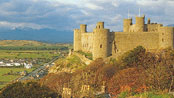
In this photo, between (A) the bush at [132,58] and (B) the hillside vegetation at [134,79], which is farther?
(A) the bush at [132,58]

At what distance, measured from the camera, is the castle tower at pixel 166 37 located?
1399 inches

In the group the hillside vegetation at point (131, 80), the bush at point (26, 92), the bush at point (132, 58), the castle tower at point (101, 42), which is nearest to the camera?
the bush at point (26, 92)

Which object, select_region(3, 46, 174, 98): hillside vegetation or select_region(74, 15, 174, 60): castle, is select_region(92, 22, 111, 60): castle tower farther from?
select_region(3, 46, 174, 98): hillside vegetation

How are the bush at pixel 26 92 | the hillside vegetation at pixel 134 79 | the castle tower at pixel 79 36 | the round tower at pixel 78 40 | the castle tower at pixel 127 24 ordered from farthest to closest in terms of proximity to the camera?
1. the round tower at pixel 78 40
2. the castle tower at pixel 79 36
3. the castle tower at pixel 127 24
4. the hillside vegetation at pixel 134 79
5. the bush at pixel 26 92

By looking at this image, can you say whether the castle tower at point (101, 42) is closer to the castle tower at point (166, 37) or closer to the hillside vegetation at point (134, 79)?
the hillside vegetation at point (134, 79)

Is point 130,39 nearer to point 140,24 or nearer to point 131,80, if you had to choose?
point 140,24

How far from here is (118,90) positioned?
819 inches

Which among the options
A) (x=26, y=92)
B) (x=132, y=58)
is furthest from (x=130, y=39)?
(x=26, y=92)

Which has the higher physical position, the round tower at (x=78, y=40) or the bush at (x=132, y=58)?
the round tower at (x=78, y=40)

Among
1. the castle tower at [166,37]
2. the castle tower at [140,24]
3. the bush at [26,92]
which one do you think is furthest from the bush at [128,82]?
the castle tower at [140,24]

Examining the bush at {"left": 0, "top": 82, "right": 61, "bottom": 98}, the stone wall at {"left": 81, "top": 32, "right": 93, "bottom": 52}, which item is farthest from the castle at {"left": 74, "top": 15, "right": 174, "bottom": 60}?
the bush at {"left": 0, "top": 82, "right": 61, "bottom": 98}

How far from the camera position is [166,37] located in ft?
117

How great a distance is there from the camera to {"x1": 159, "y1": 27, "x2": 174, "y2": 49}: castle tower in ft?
117

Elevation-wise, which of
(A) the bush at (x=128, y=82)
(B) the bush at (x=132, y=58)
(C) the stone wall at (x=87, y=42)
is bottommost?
(A) the bush at (x=128, y=82)
